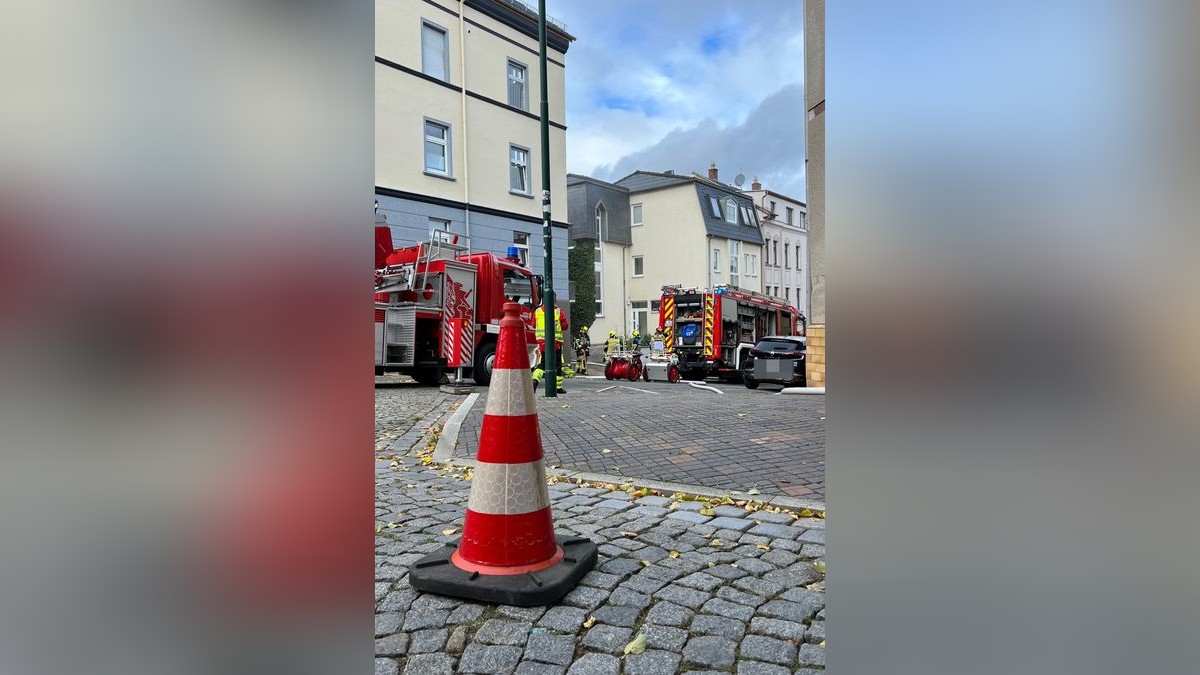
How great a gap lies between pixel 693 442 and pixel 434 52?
1714cm

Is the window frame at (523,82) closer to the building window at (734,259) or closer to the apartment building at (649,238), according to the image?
the apartment building at (649,238)

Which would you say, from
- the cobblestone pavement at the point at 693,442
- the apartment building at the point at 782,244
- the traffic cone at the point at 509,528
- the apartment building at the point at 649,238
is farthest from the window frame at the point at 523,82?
the apartment building at the point at 782,244

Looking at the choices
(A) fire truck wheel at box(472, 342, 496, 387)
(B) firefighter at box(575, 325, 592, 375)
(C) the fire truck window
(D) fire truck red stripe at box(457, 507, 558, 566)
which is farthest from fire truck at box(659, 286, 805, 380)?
(D) fire truck red stripe at box(457, 507, 558, 566)

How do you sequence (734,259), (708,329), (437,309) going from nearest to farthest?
(437,309) → (708,329) → (734,259)

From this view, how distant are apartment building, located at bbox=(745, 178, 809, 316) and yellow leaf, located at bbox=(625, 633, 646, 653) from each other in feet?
144

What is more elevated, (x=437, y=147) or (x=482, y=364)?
(x=437, y=147)

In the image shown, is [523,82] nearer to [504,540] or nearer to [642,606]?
[504,540]

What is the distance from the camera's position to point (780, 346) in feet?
51.3

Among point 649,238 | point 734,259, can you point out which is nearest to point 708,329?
point 649,238

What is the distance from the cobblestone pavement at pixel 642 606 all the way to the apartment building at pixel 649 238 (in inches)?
1315

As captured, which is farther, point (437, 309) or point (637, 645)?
point (437, 309)
